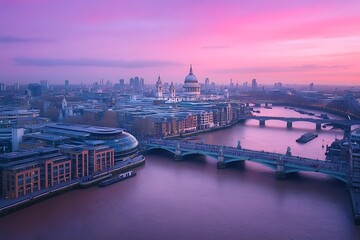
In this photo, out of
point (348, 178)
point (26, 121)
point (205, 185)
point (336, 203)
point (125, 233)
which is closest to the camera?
point (125, 233)

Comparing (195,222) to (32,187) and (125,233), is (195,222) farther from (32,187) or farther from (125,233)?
(32,187)

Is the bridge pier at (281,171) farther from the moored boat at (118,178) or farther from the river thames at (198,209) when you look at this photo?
the moored boat at (118,178)

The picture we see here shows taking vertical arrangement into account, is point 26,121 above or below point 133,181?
above

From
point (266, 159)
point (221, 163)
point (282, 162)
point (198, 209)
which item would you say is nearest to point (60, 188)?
point (198, 209)

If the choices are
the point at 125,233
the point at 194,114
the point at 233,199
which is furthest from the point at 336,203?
the point at 194,114

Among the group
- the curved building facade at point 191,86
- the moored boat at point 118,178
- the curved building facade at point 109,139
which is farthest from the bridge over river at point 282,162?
the curved building facade at point 191,86
